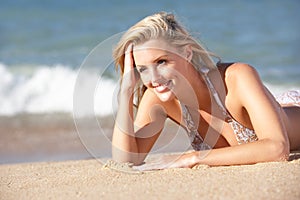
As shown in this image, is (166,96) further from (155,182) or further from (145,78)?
(155,182)

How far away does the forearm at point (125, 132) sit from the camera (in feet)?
11.9

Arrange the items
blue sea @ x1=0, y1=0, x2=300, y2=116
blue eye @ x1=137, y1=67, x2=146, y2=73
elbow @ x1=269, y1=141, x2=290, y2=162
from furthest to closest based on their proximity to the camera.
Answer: blue sea @ x1=0, y1=0, x2=300, y2=116
blue eye @ x1=137, y1=67, x2=146, y2=73
elbow @ x1=269, y1=141, x2=290, y2=162

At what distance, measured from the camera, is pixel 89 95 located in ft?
13.4

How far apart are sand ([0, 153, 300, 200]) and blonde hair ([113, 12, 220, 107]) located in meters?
0.69

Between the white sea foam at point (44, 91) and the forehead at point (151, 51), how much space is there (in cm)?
392

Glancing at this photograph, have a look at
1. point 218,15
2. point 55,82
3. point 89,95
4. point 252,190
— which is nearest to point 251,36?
point 218,15

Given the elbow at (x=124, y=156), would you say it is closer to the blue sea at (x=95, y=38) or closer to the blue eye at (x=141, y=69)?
the blue eye at (x=141, y=69)

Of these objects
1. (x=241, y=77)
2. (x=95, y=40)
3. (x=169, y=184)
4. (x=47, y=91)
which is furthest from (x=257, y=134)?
(x=95, y=40)

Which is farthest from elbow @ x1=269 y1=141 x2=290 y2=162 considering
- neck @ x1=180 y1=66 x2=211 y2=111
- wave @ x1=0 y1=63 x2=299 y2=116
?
wave @ x1=0 y1=63 x2=299 y2=116

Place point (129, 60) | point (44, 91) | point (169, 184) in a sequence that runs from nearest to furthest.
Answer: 1. point (169, 184)
2. point (129, 60)
3. point (44, 91)

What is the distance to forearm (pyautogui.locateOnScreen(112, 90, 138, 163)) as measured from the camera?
361 cm

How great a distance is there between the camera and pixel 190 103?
3.73 metres

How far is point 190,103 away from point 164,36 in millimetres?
A: 515

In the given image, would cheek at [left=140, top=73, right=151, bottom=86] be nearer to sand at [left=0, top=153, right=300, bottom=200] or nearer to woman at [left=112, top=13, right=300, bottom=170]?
woman at [left=112, top=13, right=300, bottom=170]
